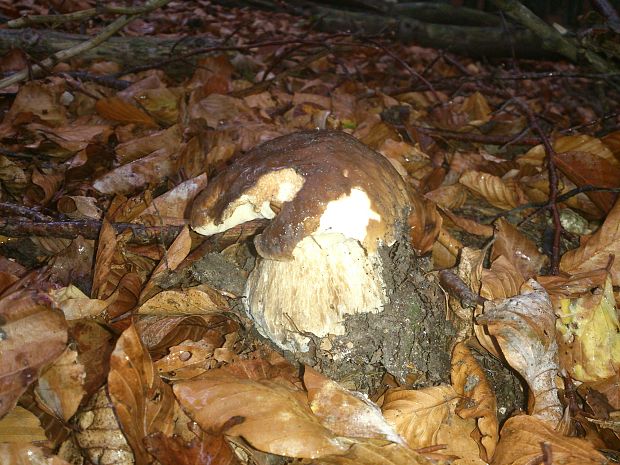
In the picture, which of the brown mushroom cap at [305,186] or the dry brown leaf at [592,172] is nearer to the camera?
the brown mushroom cap at [305,186]

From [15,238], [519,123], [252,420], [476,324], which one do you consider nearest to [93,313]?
[15,238]

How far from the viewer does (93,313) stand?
5.14 ft

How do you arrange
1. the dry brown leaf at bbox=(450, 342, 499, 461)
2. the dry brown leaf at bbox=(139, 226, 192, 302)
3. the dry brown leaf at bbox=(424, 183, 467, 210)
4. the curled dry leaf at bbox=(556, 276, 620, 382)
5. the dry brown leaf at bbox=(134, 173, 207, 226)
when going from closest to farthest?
the dry brown leaf at bbox=(450, 342, 499, 461) → the curled dry leaf at bbox=(556, 276, 620, 382) → the dry brown leaf at bbox=(139, 226, 192, 302) → the dry brown leaf at bbox=(134, 173, 207, 226) → the dry brown leaf at bbox=(424, 183, 467, 210)

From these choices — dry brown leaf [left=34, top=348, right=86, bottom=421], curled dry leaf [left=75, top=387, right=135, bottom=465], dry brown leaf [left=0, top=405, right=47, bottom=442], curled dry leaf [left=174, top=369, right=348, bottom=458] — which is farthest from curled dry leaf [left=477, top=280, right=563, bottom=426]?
dry brown leaf [left=0, top=405, right=47, bottom=442]

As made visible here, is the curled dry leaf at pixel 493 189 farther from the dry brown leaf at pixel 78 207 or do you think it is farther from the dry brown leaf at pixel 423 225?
the dry brown leaf at pixel 78 207

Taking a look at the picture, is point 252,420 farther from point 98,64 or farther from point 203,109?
point 98,64

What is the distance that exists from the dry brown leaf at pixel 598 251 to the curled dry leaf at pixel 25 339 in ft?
6.30

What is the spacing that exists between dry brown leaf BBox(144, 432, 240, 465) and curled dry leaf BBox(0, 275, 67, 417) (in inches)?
14.5

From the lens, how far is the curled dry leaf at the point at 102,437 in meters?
1.21

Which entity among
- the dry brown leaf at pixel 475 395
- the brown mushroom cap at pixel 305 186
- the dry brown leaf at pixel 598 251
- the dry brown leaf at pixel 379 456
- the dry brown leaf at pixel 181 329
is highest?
the brown mushroom cap at pixel 305 186

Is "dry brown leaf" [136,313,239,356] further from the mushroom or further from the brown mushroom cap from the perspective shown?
the brown mushroom cap

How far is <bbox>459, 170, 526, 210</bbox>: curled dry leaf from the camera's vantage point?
8.09 feet

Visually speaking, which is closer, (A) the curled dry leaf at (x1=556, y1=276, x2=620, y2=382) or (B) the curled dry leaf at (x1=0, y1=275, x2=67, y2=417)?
(B) the curled dry leaf at (x1=0, y1=275, x2=67, y2=417)

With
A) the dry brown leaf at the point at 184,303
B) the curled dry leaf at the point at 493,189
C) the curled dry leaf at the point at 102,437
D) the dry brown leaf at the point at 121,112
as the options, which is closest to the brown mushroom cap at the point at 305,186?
the dry brown leaf at the point at 184,303
